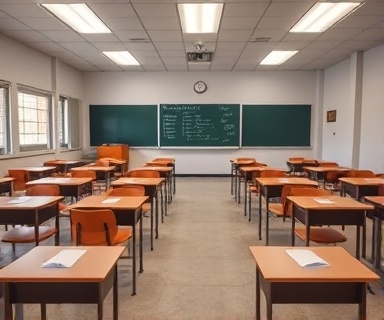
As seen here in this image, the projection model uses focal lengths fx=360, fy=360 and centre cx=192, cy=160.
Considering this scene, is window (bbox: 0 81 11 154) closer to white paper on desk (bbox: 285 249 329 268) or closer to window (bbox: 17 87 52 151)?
window (bbox: 17 87 52 151)

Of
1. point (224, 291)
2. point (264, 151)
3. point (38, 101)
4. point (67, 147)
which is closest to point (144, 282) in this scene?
point (224, 291)

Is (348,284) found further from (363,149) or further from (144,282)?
Answer: (363,149)

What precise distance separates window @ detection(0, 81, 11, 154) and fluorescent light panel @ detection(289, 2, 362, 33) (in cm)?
554

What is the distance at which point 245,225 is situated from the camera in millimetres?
5547

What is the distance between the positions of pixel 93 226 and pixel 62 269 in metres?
1.23

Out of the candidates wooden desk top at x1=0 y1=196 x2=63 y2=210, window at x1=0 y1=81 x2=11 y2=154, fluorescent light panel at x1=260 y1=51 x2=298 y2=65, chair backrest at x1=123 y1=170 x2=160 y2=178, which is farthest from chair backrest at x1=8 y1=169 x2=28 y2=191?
fluorescent light panel at x1=260 y1=51 x2=298 y2=65

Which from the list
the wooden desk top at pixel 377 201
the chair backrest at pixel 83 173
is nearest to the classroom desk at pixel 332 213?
the wooden desk top at pixel 377 201

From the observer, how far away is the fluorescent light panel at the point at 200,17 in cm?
548

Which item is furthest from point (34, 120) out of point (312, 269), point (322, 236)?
point (312, 269)

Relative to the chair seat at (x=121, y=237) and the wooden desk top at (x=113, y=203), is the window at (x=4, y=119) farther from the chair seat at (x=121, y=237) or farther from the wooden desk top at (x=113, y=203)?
the chair seat at (x=121, y=237)

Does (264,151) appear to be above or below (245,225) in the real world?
above

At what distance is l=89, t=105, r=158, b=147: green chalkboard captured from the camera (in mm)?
11008

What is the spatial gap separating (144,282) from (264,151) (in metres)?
8.28

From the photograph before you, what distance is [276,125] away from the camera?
11.0m
